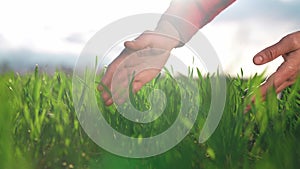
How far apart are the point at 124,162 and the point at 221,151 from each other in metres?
0.26

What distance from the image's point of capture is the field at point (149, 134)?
4.26 ft

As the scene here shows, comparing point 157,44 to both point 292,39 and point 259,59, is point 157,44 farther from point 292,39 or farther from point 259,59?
point 292,39

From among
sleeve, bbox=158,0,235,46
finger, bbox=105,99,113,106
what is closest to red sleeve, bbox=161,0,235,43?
sleeve, bbox=158,0,235,46

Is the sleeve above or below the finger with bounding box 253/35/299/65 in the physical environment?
above

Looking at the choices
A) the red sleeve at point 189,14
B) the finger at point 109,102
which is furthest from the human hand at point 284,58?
the finger at point 109,102

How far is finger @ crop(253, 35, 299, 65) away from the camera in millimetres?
1691

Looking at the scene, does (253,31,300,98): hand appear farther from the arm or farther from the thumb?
the arm

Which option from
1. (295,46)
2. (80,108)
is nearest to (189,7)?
(295,46)

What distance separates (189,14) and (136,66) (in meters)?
0.28

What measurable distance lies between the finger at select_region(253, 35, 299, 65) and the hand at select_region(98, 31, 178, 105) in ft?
0.95

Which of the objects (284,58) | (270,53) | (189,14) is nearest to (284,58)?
(284,58)

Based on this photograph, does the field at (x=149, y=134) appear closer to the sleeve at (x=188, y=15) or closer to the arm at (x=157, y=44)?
the arm at (x=157, y=44)

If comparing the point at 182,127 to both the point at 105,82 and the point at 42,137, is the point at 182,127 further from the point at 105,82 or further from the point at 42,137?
the point at 42,137

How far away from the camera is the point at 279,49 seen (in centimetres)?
178
